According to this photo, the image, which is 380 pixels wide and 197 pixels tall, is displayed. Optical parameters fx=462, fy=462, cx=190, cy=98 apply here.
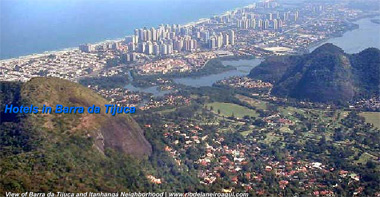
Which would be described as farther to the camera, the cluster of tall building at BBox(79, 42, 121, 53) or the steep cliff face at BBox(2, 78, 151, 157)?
the cluster of tall building at BBox(79, 42, 121, 53)

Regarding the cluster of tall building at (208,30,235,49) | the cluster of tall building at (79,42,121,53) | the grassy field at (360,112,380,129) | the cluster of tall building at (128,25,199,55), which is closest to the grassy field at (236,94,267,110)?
the grassy field at (360,112,380,129)

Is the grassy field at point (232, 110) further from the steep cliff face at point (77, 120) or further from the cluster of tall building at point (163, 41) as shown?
the cluster of tall building at point (163, 41)

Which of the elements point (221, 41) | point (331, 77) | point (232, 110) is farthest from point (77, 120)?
point (221, 41)

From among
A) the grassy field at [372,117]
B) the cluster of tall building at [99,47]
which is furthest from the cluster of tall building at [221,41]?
the grassy field at [372,117]

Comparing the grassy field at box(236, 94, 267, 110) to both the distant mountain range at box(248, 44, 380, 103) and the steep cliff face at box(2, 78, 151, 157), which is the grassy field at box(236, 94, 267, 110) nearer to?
the distant mountain range at box(248, 44, 380, 103)

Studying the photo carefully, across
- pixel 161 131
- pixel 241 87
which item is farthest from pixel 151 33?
pixel 161 131
